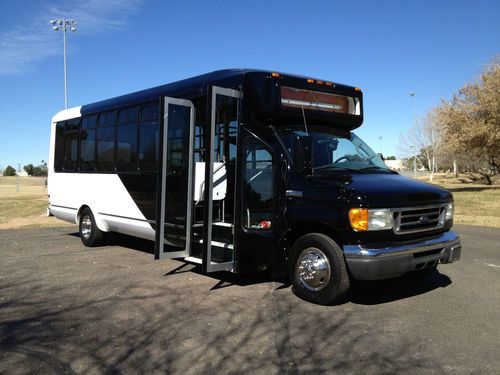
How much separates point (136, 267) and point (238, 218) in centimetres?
261

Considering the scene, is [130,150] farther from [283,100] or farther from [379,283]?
[379,283]

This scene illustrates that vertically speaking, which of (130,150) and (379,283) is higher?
(130,150)

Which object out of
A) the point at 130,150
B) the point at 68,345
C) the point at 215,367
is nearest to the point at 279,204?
the point at 215,367

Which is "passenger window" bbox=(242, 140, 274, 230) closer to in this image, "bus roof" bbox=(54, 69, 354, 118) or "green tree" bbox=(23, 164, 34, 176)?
"bus roof" bbox=(54, 69, 354, 118)

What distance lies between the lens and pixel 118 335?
4.76 meters

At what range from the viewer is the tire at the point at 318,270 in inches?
214

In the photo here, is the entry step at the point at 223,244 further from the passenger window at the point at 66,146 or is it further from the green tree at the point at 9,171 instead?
the green tree at the point at 9,171

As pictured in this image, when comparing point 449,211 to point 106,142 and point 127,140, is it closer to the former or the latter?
point 127,140

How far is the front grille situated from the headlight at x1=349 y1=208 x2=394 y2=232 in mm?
155

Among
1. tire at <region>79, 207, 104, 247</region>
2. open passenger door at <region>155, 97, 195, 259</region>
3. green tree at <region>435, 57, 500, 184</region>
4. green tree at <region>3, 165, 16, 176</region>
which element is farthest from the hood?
green tree at <region>3, 165, 16, 176</region>

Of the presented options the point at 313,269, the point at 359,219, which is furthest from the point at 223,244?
the point at 359,219

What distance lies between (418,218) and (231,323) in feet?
8.23

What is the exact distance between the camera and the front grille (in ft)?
17.9

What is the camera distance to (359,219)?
525cm
